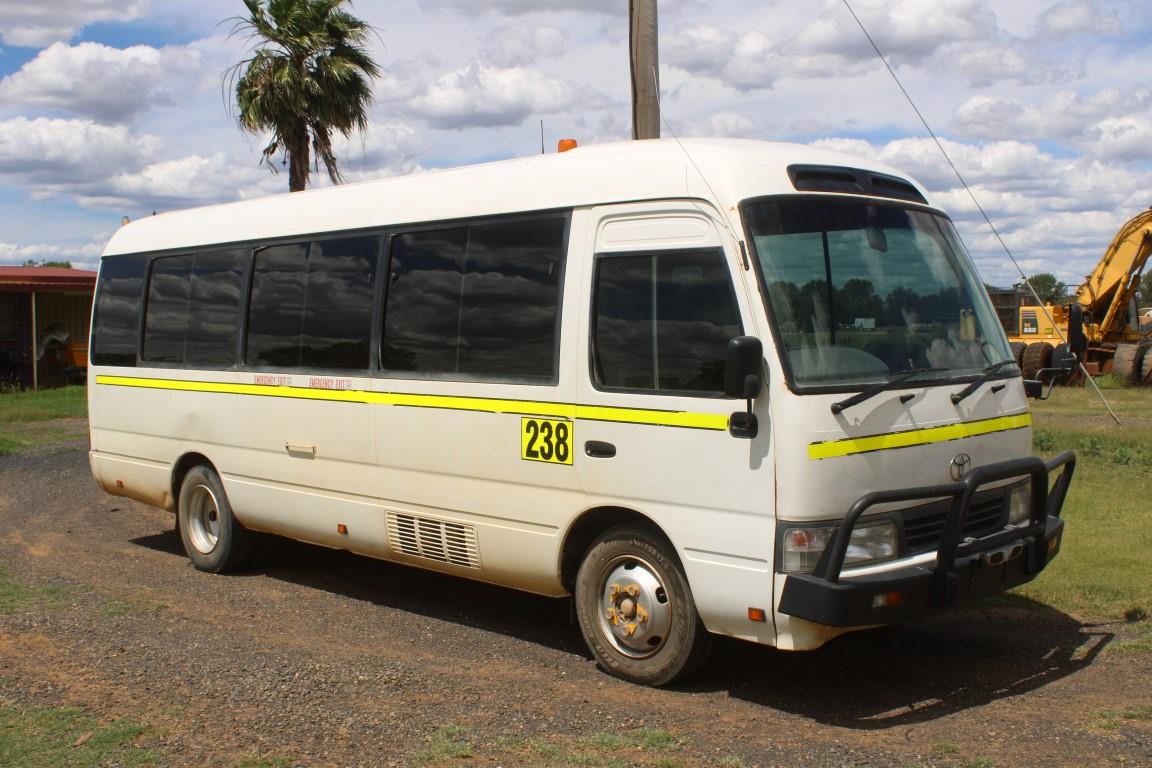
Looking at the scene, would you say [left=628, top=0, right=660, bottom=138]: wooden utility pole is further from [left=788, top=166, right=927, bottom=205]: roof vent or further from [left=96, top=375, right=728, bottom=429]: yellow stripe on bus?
[left=788, top=166, right=927, bottom=205]: roof vent

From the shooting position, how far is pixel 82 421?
22.2 m

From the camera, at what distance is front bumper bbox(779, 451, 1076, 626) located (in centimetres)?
539

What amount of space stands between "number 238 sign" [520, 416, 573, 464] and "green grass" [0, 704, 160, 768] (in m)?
2.44

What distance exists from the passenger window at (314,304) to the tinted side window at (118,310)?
1817mm

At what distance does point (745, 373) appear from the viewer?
18.0 ft

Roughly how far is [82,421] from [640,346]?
60.8ft

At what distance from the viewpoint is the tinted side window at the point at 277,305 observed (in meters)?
8.53

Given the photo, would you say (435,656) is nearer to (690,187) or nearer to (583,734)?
(583,734)

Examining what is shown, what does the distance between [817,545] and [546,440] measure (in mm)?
1753


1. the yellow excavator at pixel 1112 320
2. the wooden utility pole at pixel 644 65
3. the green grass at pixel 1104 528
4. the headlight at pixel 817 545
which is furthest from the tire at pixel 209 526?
the yellow excavator at pixel 1112 320

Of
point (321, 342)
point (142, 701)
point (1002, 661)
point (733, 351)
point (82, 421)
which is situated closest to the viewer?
point (733, 351)

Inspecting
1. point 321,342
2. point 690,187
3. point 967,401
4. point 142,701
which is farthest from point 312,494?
point 967,401

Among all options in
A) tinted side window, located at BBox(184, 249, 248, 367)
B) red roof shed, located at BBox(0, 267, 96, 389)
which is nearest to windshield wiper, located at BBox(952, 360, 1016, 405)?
tinted side window, located at BBox(184, 249, 248, 367)

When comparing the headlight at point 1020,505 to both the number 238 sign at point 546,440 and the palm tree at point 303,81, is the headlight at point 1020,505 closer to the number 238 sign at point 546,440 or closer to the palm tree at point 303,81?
the number 238 sign at point 546,440
